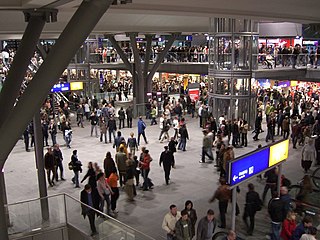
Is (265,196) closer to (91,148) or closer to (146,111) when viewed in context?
(91,148)

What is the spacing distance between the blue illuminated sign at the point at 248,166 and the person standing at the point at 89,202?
362cm

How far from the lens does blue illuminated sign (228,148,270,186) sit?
8.41 metres

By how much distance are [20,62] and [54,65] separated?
241cm

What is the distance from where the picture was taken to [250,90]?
2356cm

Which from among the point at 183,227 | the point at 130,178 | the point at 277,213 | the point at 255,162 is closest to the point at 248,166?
the point at 255,162

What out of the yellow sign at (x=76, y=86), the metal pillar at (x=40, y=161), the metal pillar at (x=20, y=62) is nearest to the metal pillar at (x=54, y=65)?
the metal pillar at (x=20, y=62)

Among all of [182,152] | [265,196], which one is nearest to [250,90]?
[182,152]

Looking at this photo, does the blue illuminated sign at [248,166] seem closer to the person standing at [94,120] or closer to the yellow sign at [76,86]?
the person standing at [94,120]

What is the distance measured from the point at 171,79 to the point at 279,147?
36265mm

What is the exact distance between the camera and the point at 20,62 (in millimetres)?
7082

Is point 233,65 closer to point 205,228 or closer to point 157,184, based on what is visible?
point 157,184

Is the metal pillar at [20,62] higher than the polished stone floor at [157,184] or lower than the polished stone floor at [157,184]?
higher

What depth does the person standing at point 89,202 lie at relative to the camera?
32.6 ft

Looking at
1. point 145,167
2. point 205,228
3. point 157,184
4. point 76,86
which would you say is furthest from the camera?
point 76,86
